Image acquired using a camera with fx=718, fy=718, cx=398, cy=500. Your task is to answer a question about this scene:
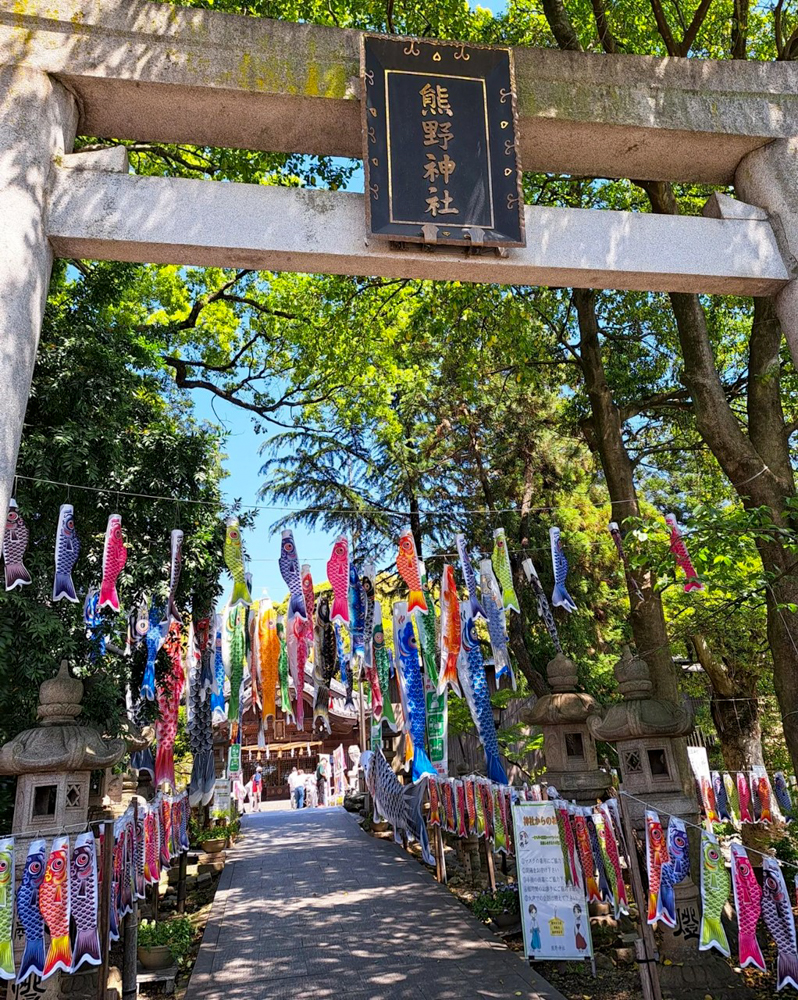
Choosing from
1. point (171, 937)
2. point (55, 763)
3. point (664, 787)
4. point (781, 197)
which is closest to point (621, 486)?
point (664, 787)

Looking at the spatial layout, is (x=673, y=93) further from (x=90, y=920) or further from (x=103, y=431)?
(x=90, y=920)

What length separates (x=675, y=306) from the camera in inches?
279

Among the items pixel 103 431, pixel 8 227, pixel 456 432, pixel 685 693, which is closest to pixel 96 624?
pixel 103 431

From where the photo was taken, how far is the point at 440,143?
15.7 feet

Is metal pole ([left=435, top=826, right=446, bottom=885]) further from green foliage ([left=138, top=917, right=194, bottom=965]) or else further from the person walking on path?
the person walking on path

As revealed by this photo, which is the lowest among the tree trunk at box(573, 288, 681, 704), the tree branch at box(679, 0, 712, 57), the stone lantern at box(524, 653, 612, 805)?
the stone lantern at box(524, 653, 612, 805)

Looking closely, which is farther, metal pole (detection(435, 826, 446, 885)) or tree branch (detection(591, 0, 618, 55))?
metal pole (detection(435, 826, 446, 885))

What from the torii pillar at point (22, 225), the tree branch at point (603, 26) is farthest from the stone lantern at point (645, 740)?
the tree branch at point (603, 26)

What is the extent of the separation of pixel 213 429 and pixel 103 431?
3.45m

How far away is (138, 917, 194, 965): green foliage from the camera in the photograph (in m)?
6.74

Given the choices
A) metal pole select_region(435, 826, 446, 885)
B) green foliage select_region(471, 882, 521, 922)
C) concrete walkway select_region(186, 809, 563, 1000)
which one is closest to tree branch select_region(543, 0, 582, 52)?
concrete walkway select_region(186, 809, 563, 1000)

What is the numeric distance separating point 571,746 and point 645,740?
172 centimetres

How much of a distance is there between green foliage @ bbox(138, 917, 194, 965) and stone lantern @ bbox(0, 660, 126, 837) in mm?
1897

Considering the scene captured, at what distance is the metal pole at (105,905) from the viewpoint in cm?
491
